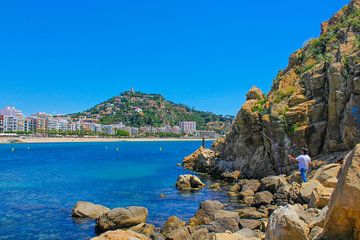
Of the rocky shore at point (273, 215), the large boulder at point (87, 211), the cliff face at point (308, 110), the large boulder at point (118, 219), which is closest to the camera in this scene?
the rocky shore at point (273, 215)

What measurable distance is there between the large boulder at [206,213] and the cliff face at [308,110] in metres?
12.9

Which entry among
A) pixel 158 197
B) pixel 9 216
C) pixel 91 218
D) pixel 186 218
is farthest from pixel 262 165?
pixel 9 216

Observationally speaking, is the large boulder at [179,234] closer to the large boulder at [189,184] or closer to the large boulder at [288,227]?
the large boulder at [288,227]

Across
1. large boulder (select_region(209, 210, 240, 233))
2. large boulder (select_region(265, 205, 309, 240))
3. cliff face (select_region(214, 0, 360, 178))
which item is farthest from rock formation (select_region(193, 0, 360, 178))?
large boulder (select_region(265, 205, 309, 240))

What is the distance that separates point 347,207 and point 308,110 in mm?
28338

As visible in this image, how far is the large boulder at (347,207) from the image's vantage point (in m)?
8.30

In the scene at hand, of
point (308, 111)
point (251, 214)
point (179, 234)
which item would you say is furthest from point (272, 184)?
point (179, 234)

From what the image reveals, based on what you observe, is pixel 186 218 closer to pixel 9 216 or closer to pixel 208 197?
pixel 208 197

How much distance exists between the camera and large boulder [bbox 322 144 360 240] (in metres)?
8.30

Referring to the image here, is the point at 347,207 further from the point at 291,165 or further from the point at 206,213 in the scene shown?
the point at 291,165

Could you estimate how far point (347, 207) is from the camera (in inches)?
332

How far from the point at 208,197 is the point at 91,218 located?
12767 millimetres

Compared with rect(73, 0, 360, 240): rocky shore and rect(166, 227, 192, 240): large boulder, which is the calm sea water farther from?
rect(166, 227, 192, 240): large boulder

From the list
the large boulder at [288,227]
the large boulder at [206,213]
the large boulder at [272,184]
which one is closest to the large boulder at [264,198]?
the large boulder at [272,184]
